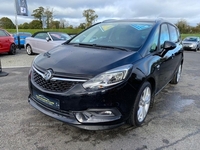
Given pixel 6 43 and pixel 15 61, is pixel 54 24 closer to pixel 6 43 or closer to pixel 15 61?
pixel 6 43

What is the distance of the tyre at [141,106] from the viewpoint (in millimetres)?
2455

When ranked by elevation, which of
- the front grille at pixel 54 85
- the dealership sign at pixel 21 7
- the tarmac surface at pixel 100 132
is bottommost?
the tarmac surface at pixel 100 132

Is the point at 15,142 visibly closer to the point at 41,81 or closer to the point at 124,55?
the point at 41,81

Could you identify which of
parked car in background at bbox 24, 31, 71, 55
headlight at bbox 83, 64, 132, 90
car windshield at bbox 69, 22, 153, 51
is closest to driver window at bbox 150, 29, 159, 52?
car windshield at bbox 69, 22, 153, 51

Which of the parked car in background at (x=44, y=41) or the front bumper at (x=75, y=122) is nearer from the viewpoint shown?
the front bumper at (x=75, y=122)

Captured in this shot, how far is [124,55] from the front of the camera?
2496 millimetres

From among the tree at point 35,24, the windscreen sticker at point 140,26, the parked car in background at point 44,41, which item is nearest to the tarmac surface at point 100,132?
the windscreen sticker at point 140,26

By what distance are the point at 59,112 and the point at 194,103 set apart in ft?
9.50

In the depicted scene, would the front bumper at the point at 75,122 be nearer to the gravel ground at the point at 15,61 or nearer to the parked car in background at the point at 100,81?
the parked car in background at the point at 100,81

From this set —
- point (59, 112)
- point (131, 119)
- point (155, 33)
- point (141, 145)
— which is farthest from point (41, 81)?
point (155, 33)

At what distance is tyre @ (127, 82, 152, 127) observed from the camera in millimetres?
2455

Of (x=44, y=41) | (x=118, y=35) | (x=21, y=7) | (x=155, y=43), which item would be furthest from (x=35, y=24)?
(x=155, y=43)

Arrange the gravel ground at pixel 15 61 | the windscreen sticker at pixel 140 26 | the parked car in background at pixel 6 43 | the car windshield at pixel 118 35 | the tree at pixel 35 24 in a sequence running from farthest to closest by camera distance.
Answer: the tree at pixel 35 24, the parked car in background at pixel 6 43, the gravel ground at pixel 15 61, the windscreen sticker at pixel 140 26, the car windshield at pixel 118 35

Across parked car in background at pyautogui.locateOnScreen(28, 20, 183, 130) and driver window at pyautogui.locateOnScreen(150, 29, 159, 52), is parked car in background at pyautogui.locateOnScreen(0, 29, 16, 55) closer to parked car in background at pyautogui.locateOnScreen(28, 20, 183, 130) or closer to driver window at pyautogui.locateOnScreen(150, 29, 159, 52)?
parked car in background at pyautogui.locateOnScreen(28, 20, 183, 130)
